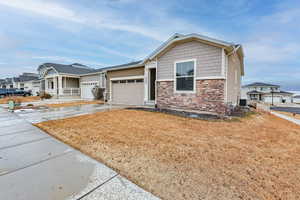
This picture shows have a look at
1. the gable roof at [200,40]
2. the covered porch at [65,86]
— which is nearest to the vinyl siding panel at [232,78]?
the gable roof at [200,40]

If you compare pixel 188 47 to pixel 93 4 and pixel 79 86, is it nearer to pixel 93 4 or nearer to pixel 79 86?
pixel 93 4

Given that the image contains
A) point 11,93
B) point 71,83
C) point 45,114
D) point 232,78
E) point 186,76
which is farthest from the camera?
point 11,93

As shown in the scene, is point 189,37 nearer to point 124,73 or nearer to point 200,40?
point 200,40

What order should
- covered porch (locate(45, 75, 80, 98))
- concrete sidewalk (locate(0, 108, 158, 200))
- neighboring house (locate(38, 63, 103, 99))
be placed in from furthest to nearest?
covered porch (locate(45, 75, 80, 98))
neighboring house (locate(38, 63, 103, 99))
concrete sidewalk (locate(0, 108, 158, 200))

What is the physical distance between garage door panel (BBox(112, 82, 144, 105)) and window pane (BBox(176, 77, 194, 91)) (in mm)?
3548

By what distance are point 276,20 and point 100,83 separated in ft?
62.1

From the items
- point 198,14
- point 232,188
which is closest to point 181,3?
point 198,14

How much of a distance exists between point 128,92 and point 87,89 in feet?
28.7

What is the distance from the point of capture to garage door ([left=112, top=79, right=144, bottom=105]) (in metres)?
11.0

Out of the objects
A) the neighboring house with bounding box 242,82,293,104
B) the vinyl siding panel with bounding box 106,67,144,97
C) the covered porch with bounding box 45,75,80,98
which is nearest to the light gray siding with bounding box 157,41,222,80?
the vinyl siding panel with bounding box 106,67,144,97

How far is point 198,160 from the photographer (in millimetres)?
2701

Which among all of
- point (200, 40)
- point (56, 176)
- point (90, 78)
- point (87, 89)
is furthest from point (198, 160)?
point (87, 89)

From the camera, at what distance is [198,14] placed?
11336mm

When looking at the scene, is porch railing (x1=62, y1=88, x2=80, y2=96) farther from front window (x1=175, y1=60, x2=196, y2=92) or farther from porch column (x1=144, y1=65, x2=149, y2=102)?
front window (x1=175, y1=60, x2=196, y2=92)
